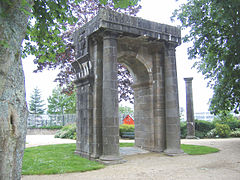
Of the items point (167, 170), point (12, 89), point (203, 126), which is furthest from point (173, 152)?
point (203, 126)

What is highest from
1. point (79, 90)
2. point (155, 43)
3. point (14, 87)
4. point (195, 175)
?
point (155, 43)

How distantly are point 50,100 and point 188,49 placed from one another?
40.1 metres

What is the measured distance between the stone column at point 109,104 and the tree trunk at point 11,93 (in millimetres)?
4776

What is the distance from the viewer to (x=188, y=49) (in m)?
11.5

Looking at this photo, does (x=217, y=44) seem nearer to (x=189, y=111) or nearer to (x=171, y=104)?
(x=171, y=104)

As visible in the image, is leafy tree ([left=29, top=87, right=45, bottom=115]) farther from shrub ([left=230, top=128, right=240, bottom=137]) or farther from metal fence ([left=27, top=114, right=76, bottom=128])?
shrub ([left=230, top=128, right=240, bottom=137])

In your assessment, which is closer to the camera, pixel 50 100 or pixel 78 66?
pixel 78 66

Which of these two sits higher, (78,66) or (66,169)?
(78,66)

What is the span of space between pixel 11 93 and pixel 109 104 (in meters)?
5.16

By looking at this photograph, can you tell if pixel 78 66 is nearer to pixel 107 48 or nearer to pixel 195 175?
pixel 107 48

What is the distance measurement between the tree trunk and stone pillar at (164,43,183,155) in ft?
23.3

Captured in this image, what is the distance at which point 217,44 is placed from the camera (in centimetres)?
1091

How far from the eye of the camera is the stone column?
820 centimetres

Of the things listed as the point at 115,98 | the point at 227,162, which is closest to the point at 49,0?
the point at 115,98
